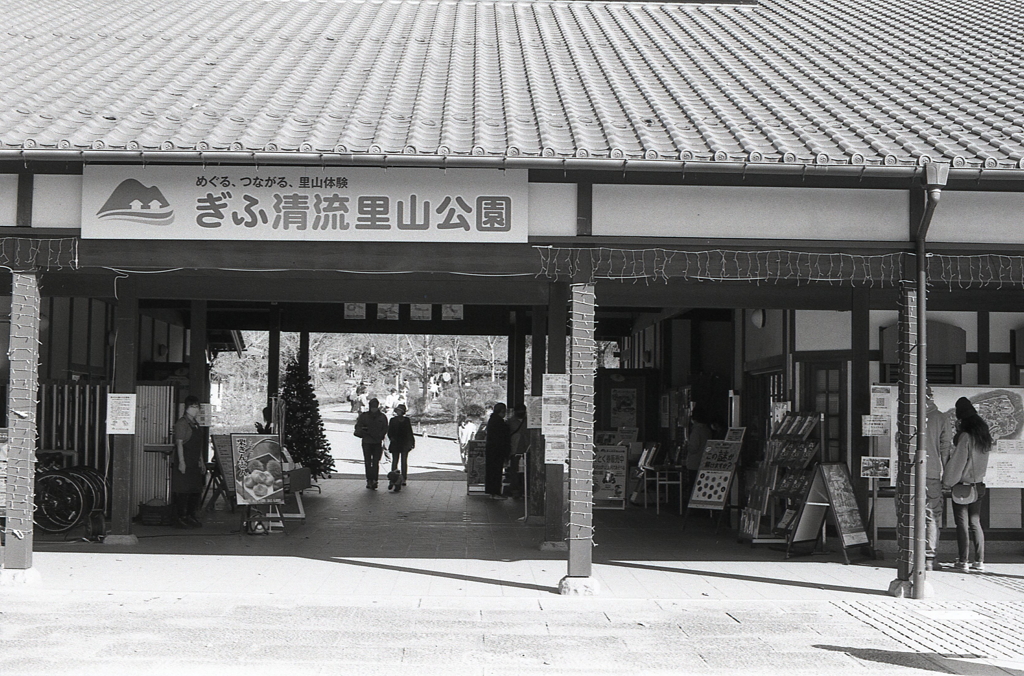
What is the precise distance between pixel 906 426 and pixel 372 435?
37.5 feet

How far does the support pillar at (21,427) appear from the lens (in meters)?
8.64

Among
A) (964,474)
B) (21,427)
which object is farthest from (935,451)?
(21,427)

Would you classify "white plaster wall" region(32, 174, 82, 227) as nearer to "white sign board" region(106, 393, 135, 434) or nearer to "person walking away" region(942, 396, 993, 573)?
"white sign board" region(106, 393, 135, 434)

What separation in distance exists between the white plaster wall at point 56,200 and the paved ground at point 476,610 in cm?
305

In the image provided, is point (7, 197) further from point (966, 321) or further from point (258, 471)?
point (966, 321)

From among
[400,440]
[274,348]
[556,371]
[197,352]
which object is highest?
[274,348]

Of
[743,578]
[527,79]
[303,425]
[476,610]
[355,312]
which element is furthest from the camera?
[303,425]

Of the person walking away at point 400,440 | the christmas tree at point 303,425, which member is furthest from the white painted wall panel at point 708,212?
the christmas tree at point 303,425

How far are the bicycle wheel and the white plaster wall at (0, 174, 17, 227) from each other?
3.82m

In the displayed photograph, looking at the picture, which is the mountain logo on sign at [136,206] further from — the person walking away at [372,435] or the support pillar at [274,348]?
the person walking away at [372,435]

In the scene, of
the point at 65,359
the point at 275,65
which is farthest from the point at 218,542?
the point at 275,65

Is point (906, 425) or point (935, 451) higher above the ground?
point (906, 425)

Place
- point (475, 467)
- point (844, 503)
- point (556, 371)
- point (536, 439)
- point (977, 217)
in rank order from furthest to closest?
point (475, 467)
point (536, 439)
point (556, 371)
point (844, 503)
point (977, 217)

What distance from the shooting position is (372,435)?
18562 millimetres
